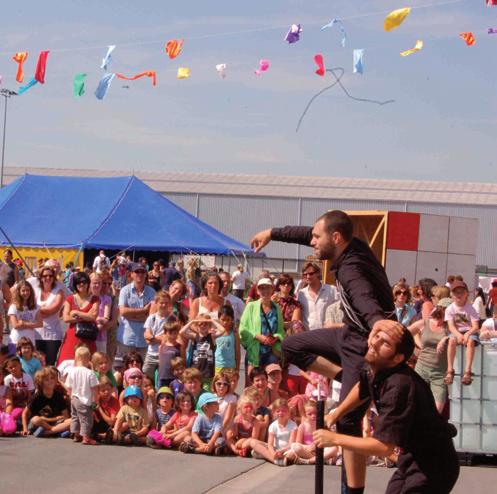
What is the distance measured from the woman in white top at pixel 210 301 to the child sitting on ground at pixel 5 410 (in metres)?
2.08

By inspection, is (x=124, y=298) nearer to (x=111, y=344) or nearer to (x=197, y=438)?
(x=111, y=344)

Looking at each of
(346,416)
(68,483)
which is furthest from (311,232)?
(68,483)

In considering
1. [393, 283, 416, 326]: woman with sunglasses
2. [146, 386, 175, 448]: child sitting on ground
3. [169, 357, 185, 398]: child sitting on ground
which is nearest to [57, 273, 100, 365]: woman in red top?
[169, 357, 185, 398]: child sitting on ground

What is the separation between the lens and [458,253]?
26391mm

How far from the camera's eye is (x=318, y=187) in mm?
54375

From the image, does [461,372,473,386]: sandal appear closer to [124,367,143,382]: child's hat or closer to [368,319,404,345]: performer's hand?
[124,367,143,382]: child's hat

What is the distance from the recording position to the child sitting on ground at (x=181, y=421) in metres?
10.4

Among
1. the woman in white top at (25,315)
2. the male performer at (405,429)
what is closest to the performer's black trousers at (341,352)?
the male performer at (405,429)

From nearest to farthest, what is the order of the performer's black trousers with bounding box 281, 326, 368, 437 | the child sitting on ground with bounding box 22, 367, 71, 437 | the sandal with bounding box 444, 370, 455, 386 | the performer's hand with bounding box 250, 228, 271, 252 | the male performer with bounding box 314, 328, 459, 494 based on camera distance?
the male performer with bounding box 314, 328, 459, 494 < the performer's black trousers with bounding box 281, 326, 368, 437 < the performer's hand with bounding box 250, 228, 271, 252 < the sandal with bounding box 444, 370, 455, 386 < the child sitting on ground with bounding box 22, 367, 71, 437

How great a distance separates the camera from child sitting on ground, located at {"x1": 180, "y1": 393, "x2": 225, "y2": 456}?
10.2 metres

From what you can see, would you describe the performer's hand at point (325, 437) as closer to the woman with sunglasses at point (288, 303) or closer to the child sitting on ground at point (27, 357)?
the woman with sunglasses at point (288, 303)

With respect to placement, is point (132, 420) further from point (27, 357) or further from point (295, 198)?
point (295, 198)

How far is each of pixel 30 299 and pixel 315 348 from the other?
6250 millimetres

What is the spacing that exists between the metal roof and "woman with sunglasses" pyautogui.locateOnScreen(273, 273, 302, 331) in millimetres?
39109
